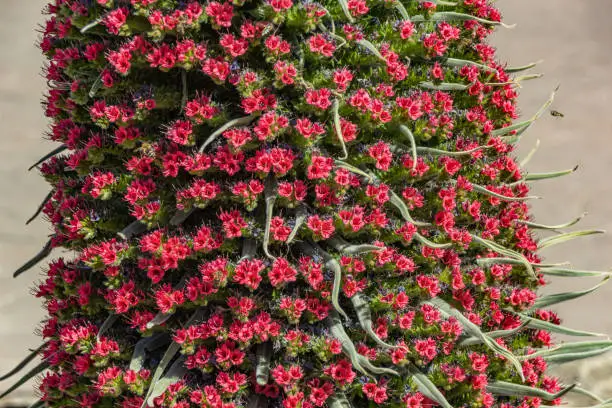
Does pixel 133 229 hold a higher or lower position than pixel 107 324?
higher

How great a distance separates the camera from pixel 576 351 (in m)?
2.60

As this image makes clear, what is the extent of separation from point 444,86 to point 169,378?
3.85ft

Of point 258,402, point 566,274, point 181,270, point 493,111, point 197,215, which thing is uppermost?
point 493,111

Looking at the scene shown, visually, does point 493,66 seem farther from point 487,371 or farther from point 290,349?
point 290,349

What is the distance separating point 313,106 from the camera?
6.79 ft

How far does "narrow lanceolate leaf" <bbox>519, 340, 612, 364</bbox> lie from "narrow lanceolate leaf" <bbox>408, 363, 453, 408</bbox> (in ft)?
1.51

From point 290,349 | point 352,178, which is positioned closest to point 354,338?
point 290,349

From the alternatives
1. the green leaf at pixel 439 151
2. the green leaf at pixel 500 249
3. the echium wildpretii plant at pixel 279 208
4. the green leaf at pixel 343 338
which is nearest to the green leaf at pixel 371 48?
the echium wildpretii plant at pixel 279 208

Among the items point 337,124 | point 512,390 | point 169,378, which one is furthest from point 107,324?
point 512,390

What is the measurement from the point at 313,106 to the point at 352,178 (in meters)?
0.24

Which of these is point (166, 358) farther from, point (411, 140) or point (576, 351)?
point (576, 351)

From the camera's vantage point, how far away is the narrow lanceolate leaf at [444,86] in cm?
230

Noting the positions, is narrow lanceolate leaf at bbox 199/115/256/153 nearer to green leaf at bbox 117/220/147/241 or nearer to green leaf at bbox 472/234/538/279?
green leaf at bbox 117/220/147/241

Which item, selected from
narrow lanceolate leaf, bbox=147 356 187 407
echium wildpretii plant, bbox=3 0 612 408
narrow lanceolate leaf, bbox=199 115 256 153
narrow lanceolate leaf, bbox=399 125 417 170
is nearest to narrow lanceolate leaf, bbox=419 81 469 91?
echium wildpretii plant, bbox=3 0 612 408
